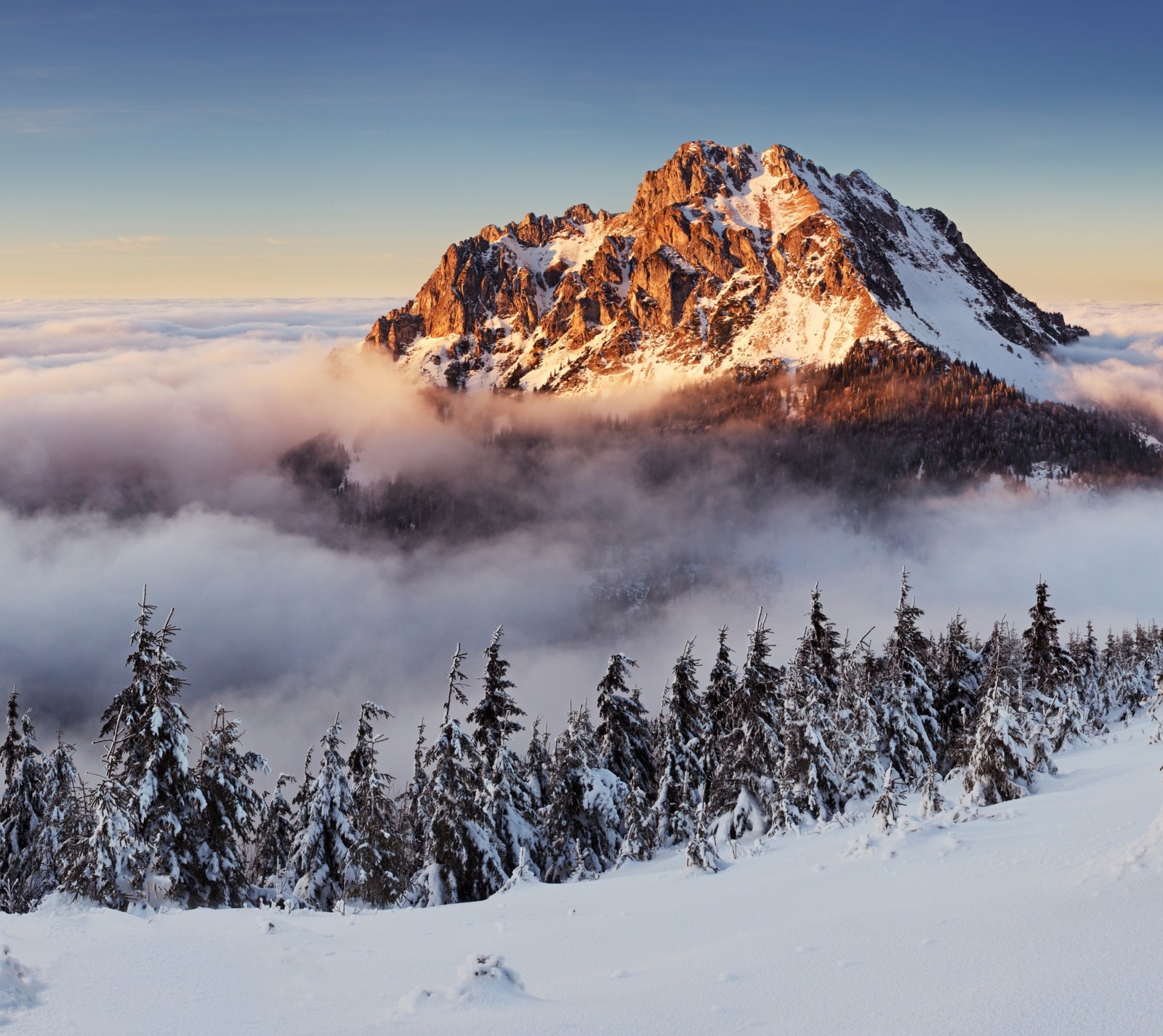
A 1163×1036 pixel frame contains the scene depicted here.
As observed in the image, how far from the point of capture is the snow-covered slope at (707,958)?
6871mm

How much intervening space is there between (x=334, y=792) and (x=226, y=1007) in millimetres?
20141

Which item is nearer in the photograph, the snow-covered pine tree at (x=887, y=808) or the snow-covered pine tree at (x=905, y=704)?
the snow-covered pine tree at (x=887, y=808)

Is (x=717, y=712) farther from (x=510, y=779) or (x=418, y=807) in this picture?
(x=418, y=807)

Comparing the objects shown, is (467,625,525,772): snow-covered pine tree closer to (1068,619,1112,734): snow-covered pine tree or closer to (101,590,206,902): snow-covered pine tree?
(101,590,206,902): snow-covered pine tree

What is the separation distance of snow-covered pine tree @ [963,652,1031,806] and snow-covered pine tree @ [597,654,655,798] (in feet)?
41.9

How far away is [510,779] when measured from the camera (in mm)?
26297

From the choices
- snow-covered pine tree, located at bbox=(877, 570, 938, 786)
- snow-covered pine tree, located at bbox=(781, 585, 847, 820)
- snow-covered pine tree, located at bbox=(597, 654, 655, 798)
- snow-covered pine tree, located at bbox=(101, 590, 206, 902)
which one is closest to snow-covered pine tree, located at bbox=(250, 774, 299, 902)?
snow-covered pine tree, located at bbox=(101, 590, 206, 902)

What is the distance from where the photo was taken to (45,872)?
27391 millimetres

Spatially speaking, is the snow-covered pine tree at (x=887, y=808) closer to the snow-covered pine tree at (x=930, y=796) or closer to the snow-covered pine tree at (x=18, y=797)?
the snow-covered pine tree at (x=930, y=796)

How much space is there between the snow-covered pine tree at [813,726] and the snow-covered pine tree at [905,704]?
80.9 inches

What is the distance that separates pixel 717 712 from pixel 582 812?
8717 mm

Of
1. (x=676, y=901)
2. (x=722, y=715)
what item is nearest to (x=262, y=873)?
(x=722, y=715)

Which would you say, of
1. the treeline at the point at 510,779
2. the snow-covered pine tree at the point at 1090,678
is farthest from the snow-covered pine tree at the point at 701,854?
the snow-covered pine tree at the point at 1090,678

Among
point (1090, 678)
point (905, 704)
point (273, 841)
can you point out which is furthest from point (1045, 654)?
point (273, 841)
